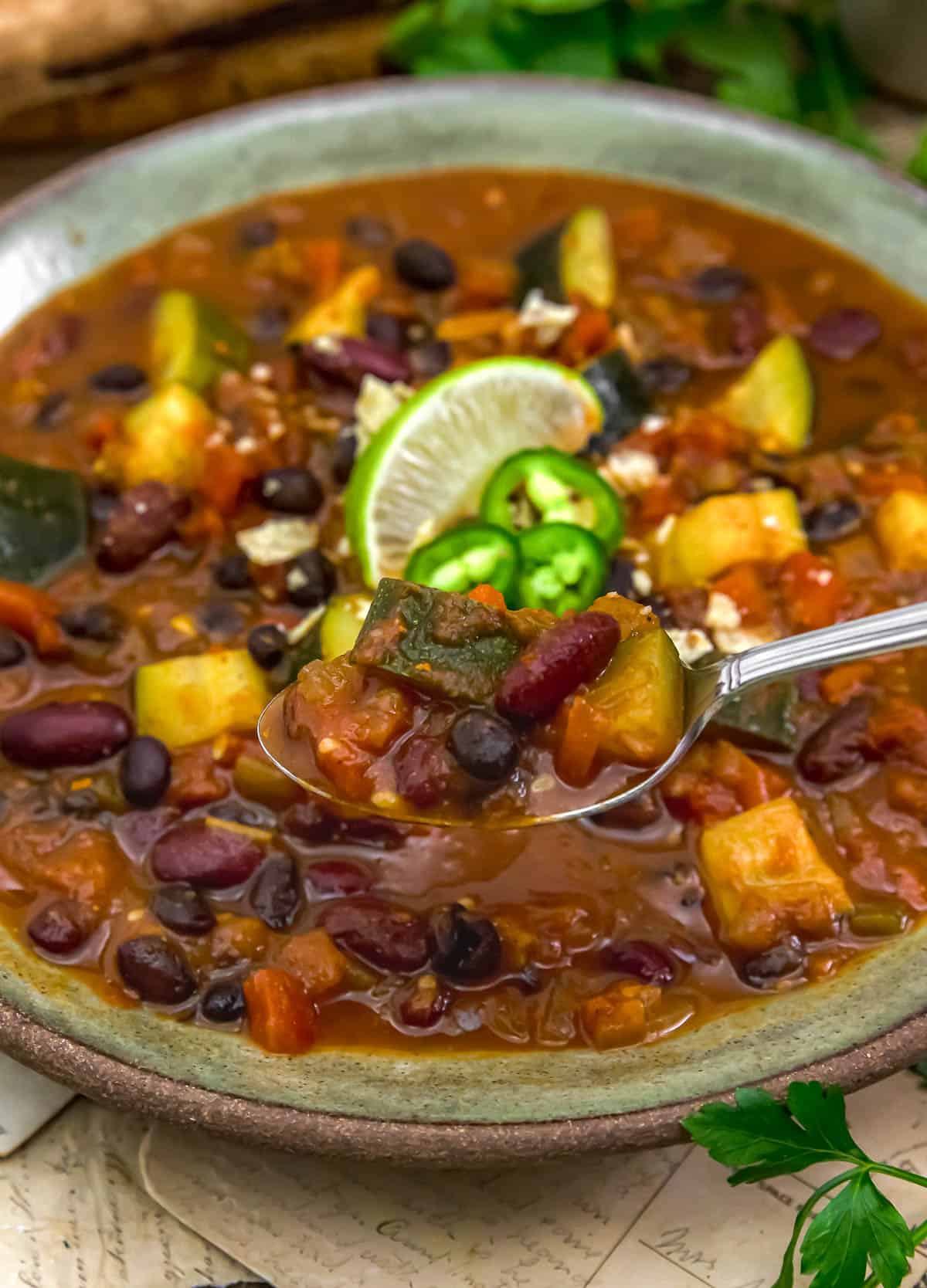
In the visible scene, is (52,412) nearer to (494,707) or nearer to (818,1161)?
(494,707)

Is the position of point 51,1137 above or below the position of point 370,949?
below

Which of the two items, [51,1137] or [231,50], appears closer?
[51,1137]

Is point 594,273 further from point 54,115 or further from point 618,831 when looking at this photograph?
point 54,115

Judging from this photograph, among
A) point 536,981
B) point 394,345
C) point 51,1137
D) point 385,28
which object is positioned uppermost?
point 385,28

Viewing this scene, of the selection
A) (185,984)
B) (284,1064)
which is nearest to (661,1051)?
(284,1064)

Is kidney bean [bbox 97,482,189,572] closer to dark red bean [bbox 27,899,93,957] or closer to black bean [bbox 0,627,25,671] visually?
black bean [bbox 0,627,25,671]

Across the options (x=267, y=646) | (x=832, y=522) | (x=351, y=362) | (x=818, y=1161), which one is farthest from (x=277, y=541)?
(x=818, y=1161)
